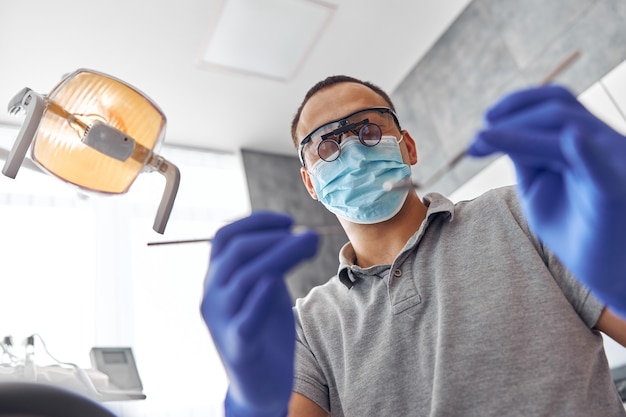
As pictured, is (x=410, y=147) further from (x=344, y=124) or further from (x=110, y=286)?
(x=110, y=286)

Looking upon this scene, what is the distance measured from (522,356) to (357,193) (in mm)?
479

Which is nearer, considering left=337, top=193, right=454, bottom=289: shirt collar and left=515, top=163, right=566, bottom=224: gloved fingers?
left=515, top=163, right=566, bottom=224: gloved fingers

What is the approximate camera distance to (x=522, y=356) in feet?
2.62

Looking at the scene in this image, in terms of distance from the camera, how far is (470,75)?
2830 mm

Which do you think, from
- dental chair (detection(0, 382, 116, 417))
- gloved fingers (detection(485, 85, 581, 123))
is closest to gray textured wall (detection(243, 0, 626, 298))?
gloved fingers (detection(485, 85, 581, 123))

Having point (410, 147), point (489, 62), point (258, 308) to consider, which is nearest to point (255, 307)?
point (258, 308)

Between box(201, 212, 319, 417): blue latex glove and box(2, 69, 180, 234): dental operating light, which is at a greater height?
box(2, 69, 180, 234): dental operating light

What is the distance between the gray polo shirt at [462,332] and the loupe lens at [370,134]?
0.66ft

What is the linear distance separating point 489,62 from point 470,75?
129 mm

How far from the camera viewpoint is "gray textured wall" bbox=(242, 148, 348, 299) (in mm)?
3346

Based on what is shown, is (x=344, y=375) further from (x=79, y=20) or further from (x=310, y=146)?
(x=79, y=20)

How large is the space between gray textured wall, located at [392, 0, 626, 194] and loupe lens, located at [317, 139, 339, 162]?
65.5 inches

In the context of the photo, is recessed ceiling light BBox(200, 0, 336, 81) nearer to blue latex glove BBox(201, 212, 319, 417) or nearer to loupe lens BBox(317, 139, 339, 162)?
loupe lens BBox(317, 139, 339, 162)

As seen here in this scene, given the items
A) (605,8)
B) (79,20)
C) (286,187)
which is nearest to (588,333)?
(605,8)
